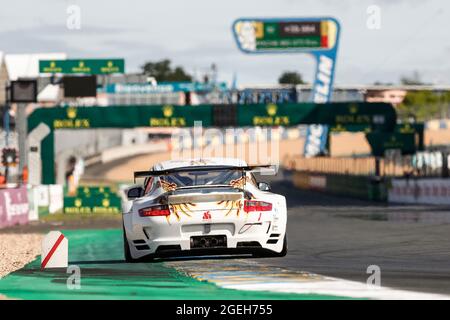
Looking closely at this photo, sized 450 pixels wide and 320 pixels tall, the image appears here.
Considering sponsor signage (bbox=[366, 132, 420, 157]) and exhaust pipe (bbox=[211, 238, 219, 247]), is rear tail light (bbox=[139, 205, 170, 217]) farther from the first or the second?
sponsor signage (bbox=[366, 132, 420, 157])

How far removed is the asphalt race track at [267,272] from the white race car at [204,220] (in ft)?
0.89

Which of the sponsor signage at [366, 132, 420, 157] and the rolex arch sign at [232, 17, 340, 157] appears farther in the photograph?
the rolex arch sign at [232, 17, 340, 157]

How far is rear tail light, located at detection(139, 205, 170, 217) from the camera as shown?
44.4 ft

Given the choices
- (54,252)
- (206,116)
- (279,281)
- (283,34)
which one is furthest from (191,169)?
(283,34)

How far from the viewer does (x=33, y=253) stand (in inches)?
759

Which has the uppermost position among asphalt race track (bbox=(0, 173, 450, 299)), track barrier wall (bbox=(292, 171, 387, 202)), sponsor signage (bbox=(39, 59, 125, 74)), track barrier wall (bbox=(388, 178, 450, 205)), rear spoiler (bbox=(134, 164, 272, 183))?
sponsor signage (bbox=(39, 59, 125, 74))

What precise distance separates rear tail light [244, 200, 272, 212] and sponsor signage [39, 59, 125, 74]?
43.3 m

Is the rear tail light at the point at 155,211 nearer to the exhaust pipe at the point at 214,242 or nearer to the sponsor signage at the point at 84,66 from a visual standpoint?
the exhaust pipe at the point at 214,242

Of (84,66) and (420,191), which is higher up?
(84,66)

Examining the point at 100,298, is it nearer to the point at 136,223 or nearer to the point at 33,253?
the point at 136,223

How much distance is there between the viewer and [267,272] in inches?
513

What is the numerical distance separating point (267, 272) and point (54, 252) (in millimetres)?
2941

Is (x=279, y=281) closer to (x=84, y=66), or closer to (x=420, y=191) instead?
(x=420, y=191)

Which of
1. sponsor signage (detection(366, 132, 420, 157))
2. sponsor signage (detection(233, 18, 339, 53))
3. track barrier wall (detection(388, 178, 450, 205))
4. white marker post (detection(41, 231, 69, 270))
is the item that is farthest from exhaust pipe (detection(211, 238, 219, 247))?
sponsor signage (detection(233, 18, 339, 53))
